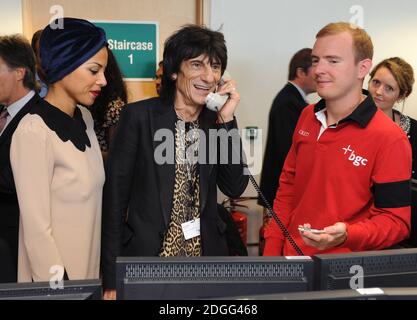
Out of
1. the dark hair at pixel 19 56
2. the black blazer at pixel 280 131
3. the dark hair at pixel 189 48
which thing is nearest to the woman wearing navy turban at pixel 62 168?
the dark hair at pixel 189 48

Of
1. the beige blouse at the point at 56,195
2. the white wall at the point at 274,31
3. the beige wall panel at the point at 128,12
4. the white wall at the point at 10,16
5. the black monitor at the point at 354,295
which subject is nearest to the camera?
the black monitor at the point at 354,295

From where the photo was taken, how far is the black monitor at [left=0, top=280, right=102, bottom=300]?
2.73 ft

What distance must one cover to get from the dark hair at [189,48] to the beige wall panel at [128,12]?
210 cm

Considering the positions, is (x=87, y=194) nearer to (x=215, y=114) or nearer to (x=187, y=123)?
(x=187, y=123)

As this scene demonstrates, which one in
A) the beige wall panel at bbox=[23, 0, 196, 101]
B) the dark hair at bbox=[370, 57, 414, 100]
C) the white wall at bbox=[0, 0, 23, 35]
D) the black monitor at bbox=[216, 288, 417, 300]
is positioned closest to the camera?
the black monitor at bbox=[216, 288, 417, 300]

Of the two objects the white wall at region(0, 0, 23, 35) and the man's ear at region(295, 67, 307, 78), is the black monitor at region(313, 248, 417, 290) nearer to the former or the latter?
the man's ear at region(295, 67, 307, 78)

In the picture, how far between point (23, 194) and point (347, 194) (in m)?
1.01

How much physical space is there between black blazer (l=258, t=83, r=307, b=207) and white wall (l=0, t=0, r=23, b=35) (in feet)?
6.60

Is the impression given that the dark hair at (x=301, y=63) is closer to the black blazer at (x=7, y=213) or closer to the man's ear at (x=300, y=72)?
the man's ear at (x=300, y=72)

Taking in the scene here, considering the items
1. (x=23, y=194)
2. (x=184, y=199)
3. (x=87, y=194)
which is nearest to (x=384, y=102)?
(x=184, y=199)

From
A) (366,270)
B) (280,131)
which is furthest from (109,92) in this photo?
(366,270)

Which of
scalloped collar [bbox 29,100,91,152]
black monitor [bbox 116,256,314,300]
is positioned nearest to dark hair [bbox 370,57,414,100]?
scalloped collar [bbox 29,100,91,152]

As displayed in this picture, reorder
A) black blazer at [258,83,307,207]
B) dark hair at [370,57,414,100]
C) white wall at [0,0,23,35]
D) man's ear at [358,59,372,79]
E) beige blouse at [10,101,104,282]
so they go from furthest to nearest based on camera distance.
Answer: white wall at [0,0,23,35] < black blazer at [258,83,307,207] < dark hair at [370,57,414,100] < man's ear at [358,59,372,79] < beige blouse at [10,101,104,282]

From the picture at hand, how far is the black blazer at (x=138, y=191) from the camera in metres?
1.59
